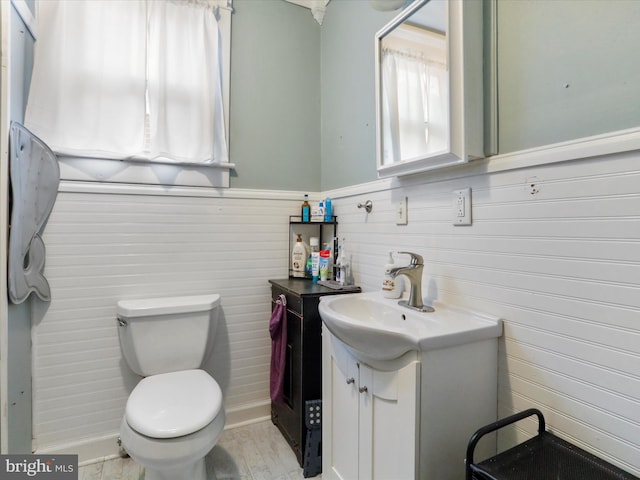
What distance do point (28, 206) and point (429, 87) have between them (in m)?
1.68

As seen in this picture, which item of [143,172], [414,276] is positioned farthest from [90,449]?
[414,276]

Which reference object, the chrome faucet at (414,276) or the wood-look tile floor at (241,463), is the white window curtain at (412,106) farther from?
the wood-look tile floor at (241,463)

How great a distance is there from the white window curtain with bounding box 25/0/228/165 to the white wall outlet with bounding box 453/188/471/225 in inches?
51.1

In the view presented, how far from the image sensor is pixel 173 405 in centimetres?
130

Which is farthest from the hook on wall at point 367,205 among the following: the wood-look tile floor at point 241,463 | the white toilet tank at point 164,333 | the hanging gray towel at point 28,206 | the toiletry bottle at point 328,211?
the hanging gray towel at point 28,206

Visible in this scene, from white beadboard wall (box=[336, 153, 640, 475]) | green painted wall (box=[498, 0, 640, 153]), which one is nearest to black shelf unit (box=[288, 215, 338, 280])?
white beadboard wall (box=[336, 153, 640, 475])

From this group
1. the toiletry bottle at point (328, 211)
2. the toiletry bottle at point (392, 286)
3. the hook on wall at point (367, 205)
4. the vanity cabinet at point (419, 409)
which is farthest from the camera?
the toiletry bottle at point (328, 211)

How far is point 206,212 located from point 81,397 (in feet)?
3.64

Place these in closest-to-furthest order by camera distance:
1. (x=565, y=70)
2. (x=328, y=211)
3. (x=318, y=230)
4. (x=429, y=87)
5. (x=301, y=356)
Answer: (x=565, y=70)
(x=429, y=87)
(x=301, y=356)
(x=328, y=211)
(x=318, y=230)

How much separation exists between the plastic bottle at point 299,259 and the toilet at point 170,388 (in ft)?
1.59

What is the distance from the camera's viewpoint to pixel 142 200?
1763 mm

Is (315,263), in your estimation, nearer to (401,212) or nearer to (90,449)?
(401,212)

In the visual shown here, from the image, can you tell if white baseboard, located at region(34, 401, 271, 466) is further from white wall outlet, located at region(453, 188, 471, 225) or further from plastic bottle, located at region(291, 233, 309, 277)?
white wall outlet, located at region(453, 188, 471, 225)

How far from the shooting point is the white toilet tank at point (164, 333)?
5.19 feet
